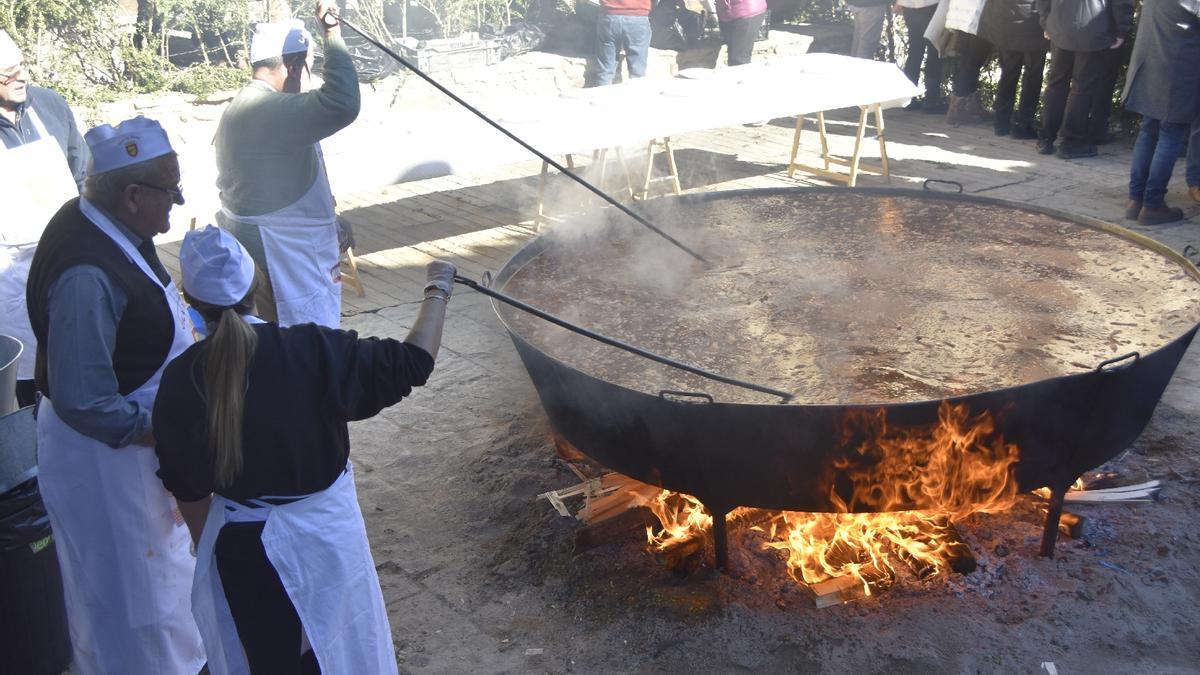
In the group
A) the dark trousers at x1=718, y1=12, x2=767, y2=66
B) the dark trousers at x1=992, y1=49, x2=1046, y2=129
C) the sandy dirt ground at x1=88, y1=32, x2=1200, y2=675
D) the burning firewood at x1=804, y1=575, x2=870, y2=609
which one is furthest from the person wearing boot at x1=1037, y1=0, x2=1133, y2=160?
the burning firewood at x1=804, y1=575, x2=870, y2=609

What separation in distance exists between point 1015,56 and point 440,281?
8.07 metres

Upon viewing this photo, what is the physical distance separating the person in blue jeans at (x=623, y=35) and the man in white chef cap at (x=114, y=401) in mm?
6524

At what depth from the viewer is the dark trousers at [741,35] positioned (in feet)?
32.0

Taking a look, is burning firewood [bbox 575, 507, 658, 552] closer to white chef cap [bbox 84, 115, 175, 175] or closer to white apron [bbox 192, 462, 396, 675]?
white apron [bbox 192, 462, 396, 675]

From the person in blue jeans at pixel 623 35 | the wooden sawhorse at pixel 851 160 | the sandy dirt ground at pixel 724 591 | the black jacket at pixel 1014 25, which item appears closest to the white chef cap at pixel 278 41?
the sandy dirt ground at pixel 724 591

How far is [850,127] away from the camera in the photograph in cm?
1001

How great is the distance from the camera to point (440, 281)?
8.70ft

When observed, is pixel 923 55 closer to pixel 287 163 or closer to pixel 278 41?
pixel 278 41

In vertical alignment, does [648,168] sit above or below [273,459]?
below

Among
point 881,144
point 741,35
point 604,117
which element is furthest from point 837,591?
point 741,35

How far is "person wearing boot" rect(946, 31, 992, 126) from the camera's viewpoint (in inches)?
371

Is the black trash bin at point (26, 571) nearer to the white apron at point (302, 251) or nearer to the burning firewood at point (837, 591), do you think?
the white apron at point (302, 251)

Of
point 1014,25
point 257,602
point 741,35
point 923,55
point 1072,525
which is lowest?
point 1072,525

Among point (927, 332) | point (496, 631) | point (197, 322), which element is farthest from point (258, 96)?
point (927, 332)
